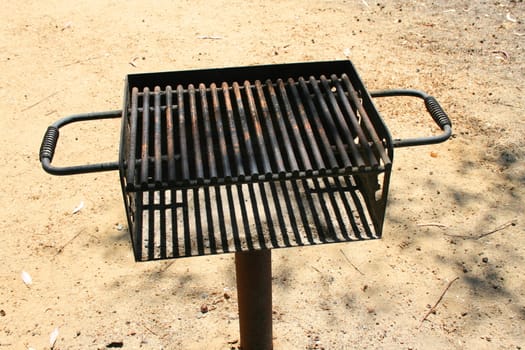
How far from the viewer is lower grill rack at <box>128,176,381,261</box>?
2191 millimetres

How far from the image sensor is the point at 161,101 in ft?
8.11

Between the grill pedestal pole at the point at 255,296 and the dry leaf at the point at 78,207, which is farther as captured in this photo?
the dry leaf at the point at 78,207

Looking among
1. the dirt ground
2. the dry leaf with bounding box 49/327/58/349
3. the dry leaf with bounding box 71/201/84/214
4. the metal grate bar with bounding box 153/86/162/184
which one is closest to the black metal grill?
the metal grate bar with bounding box 153/86/162/184

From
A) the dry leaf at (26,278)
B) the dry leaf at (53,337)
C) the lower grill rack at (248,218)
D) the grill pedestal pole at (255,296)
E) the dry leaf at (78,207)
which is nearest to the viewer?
the lower grill rack at (248,218)

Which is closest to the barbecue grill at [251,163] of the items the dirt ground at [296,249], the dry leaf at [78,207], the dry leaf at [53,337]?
the dirt ground at [296,249]

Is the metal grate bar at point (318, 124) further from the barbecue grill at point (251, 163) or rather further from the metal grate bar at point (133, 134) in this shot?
the metal grate bar at point (133, 134)

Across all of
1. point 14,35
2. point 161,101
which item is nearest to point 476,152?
point 161,101

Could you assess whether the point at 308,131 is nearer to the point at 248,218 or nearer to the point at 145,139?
the point at 248,218

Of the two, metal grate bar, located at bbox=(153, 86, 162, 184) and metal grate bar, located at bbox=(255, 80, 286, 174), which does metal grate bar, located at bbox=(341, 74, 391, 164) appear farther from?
metal grate bar, located at bbox=(153, 86, 162, 184)

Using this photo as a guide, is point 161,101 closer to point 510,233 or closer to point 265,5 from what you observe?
point 510,233

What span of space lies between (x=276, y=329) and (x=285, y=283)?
0.34m

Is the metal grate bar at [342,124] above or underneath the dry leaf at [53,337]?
above

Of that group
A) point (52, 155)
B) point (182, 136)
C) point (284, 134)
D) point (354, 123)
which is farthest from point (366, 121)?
point (52, 155)

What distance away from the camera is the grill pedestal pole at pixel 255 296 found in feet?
8.08
